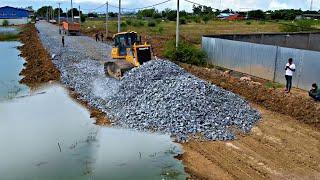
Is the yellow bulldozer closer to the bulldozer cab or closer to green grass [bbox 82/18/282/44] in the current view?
the bulldozer cab

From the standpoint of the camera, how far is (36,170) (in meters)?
11.3

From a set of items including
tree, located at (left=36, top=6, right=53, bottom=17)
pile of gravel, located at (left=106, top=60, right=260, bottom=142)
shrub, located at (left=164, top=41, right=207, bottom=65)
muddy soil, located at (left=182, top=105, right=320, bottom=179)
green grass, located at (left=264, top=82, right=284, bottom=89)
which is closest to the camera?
muddy soil, located at (left=182, top=105, right=320, bottom=179)

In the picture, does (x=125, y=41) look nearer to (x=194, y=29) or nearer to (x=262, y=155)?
(x=262, y=155)

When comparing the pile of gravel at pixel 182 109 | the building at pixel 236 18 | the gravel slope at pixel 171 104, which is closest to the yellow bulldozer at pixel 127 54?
the gravel slope at pixel 171 104

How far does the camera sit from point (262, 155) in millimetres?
11734

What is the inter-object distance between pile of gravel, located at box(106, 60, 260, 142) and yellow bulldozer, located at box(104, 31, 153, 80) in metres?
4.07

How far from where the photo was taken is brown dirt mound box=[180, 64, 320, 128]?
1497 centimetres

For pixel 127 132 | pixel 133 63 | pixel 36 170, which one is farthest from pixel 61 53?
pixel 36 170

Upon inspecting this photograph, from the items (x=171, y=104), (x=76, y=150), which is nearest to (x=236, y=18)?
(x=171, y=104)

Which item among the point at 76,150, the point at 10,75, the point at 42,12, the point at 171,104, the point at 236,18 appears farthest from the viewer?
the point at 42,12


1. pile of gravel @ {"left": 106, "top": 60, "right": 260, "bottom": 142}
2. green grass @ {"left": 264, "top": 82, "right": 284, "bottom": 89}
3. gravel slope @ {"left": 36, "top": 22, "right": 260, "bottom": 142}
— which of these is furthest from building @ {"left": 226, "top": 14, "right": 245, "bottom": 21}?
pile of gravel @ {"left": 106, "top": 60, "right": 260, "bottom": 142}

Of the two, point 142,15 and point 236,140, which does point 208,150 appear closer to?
point 236,140

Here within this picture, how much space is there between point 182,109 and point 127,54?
378 inches

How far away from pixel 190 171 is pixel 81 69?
17.3 metres
